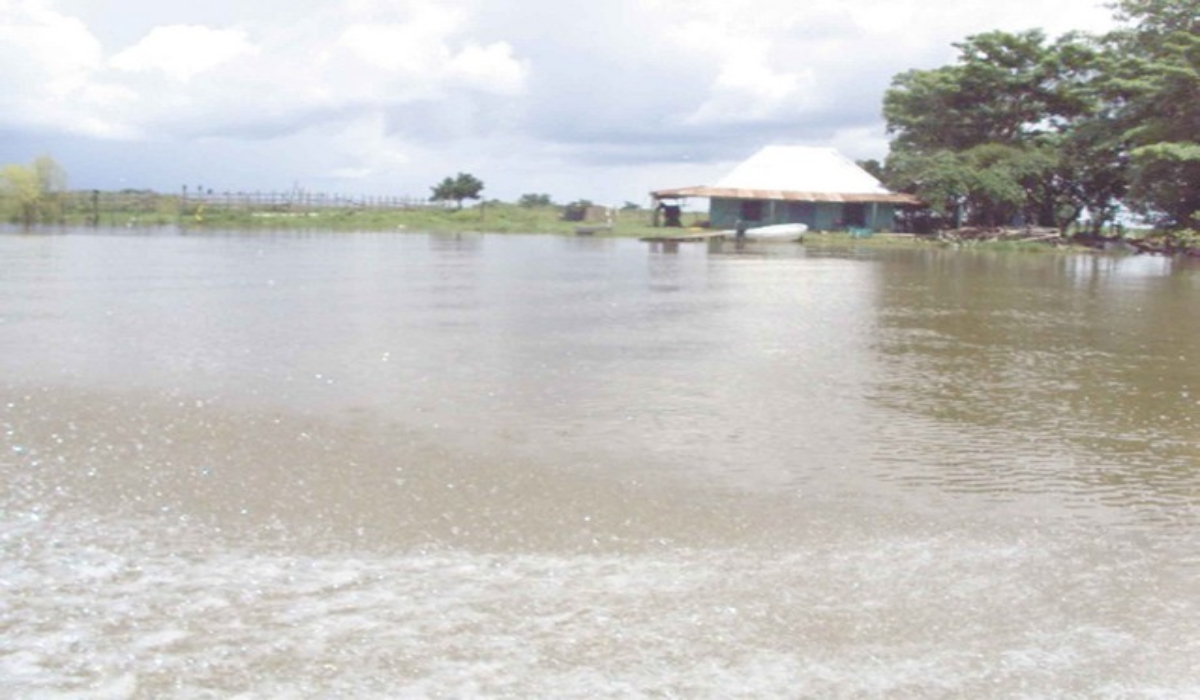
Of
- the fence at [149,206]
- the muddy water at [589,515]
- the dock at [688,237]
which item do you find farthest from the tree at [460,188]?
the muddy water at [589,515]

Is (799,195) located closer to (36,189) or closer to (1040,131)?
(1040,131)

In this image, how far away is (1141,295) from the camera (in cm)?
2070

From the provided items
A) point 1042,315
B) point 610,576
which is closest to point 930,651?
point 610,576

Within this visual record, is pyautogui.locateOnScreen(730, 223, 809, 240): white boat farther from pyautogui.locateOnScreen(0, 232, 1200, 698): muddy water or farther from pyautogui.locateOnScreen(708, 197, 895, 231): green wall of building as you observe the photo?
pyautogui.locateOnScreen(0, 232, 1200, 698): muddy water

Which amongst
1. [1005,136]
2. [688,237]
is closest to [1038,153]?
[1005,136]

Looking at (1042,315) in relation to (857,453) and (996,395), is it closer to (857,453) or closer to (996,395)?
(996,395)

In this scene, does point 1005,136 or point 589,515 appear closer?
point 589,515

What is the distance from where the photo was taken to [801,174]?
188ft

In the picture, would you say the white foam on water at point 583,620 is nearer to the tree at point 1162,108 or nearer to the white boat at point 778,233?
the tree at point 1162,108

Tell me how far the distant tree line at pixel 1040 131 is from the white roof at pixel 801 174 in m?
1.82

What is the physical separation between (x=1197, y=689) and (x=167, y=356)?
30.4ft

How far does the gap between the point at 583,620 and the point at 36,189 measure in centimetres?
6353

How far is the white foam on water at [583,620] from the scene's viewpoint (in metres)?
3.76

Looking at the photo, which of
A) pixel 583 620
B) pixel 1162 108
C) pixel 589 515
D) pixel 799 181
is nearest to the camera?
pixel 583 620
